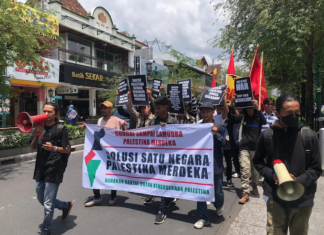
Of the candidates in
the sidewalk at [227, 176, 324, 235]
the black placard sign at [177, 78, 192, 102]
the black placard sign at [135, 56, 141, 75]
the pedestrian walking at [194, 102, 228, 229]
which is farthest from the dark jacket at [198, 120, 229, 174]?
the black placard sign at [135, 56, 141, 75]

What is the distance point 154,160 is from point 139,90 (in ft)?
5.54

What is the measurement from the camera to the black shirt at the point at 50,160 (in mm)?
3416

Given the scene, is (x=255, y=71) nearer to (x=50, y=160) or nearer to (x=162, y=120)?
(x=162, y=120)

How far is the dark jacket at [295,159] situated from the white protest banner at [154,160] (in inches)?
53.4

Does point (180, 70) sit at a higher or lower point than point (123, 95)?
higher

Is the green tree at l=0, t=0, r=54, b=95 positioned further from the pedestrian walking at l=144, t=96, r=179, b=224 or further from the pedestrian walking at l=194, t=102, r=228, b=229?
the pedestrian walking at l=194, t=102, r=228, b=229

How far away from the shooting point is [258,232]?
3594 mm

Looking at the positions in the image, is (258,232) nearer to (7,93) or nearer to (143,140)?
(143,140)

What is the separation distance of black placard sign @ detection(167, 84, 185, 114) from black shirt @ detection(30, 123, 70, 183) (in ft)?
9.51

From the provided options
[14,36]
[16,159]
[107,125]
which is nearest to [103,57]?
[16,159]

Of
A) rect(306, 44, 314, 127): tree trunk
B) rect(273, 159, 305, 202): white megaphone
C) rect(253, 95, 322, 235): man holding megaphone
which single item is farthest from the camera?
rect(306, 44, 314, 127): tree trunk

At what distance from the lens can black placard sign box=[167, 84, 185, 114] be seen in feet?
19.3

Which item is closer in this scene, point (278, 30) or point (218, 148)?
point (218, 148)

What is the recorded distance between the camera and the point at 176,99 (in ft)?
19.6
